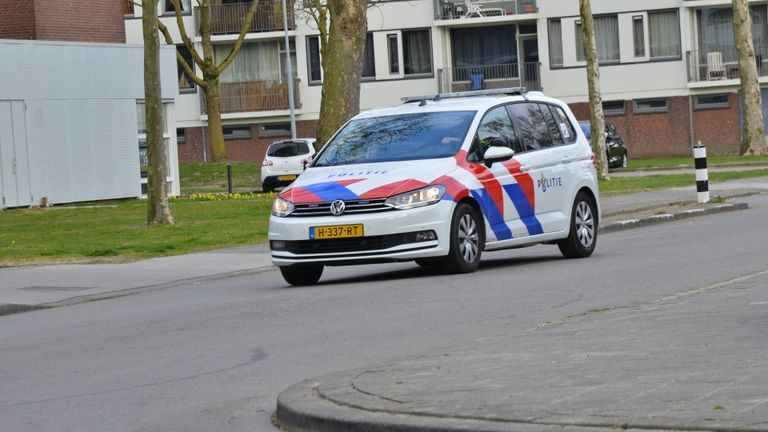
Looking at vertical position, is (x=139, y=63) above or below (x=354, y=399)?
above

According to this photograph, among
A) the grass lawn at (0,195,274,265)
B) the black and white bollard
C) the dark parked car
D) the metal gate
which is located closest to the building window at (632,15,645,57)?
the dark parked car

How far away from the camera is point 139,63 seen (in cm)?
4197

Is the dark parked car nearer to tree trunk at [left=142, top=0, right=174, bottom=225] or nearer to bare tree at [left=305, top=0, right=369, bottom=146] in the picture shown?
bare tree at [left=305, top=0, right=369, bottom=146]

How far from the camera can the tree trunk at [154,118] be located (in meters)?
27.7

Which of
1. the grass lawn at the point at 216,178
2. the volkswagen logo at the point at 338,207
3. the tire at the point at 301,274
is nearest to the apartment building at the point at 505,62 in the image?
the grass lawn at the point at 216,178

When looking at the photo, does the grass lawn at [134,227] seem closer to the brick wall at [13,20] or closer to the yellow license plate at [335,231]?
the brick wall at [13,20]

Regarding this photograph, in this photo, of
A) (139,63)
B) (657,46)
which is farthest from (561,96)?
(139,63)

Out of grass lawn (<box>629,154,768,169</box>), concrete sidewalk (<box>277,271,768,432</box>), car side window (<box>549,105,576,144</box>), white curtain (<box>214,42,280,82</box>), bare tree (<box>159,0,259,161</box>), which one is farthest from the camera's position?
white curtain (<box>214,42,280,82</box>)

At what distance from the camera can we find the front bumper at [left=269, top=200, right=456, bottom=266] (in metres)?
15.1

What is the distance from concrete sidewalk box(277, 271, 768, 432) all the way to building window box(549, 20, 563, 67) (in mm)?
56311

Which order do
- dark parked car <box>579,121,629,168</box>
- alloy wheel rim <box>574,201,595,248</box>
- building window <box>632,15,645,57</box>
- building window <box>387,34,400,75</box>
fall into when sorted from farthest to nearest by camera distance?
1. building window <box>387,34,400,75</box>
2. building window <box>632,15,645,57</box>
3. dark parked car <box>579,121,629,168</box>
4. alloy wheel rim <box>574,201,595,248</box>

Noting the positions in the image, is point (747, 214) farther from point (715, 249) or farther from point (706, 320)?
point (706, 320)

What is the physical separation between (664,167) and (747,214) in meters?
26.8

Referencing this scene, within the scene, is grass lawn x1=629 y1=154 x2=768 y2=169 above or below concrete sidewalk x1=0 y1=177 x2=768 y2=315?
above
